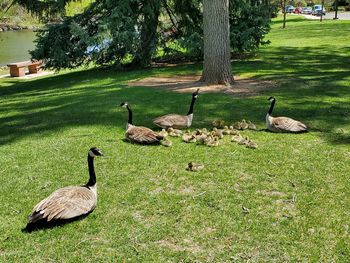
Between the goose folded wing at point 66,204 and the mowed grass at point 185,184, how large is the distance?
166mm

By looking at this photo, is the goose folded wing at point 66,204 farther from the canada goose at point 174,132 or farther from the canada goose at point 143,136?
the canada goose at point 174,132

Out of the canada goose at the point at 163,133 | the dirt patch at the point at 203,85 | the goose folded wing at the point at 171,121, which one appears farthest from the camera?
the dirt patch at the point at 203,85

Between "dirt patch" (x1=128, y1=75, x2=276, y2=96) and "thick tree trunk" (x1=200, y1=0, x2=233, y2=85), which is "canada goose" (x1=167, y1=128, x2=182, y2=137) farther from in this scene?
"thick tree trunk" (x1=200, y1=0, x2=233, y2=85)

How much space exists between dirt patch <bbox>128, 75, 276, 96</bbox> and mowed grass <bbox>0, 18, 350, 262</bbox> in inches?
32.1

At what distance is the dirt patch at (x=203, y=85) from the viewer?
1253 cm

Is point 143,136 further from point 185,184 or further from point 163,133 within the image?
point 185,184

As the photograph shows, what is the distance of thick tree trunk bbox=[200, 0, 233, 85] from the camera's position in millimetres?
13047

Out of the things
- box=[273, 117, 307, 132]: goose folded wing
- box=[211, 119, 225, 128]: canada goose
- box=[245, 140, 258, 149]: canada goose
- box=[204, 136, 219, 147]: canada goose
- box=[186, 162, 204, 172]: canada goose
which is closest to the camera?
box=[186, 162, 204, 172]: canada goose

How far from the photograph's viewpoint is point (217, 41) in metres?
13.2

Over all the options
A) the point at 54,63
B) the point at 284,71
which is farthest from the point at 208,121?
the point at 54,63

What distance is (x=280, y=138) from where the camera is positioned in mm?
8070

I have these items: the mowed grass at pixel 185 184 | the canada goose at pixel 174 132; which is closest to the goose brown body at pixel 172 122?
the canada goose at pixel 174 132

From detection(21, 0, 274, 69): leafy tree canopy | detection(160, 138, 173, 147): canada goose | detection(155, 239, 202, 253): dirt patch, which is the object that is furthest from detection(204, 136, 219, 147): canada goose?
detection(21, 0, 274, 69): leafy tree canopy

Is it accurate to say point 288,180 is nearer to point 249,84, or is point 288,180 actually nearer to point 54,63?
point 249,84
